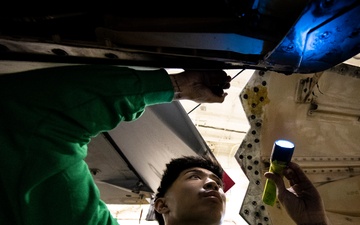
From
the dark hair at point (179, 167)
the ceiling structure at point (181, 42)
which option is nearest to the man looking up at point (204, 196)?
the dark hair at point (179, 167)

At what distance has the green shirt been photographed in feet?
2.21

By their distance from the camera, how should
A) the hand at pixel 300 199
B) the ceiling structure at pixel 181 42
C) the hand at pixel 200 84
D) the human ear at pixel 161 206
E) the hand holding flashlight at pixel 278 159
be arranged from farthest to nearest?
1. the human ear at pixel 161 206
2. the hand at pixel 300 199
3. the hand holding flashlight at pixel 278 159
4. the hand at pixel 200 84
5. the ceiling structure at pixel 181 42

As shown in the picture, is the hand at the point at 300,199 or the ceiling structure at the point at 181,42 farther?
the hand at the point at 300,199

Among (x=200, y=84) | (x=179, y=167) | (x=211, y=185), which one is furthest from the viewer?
(x=179, y=167)

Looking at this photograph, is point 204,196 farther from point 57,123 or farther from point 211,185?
point 57,123

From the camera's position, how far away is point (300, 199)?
126 cm

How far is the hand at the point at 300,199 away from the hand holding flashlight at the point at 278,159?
0.03 meters

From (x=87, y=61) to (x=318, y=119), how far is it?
1.24 m

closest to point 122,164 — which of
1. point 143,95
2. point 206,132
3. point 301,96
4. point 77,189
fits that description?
point 77,189

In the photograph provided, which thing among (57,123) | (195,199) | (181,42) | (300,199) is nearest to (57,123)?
(57,123)

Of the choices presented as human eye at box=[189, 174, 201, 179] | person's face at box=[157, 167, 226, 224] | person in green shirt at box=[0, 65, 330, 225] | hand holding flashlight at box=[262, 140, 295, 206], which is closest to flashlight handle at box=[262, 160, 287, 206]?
hand holding flashlight at box=[262, 140, 295, 206]

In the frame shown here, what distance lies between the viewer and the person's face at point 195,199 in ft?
3.73

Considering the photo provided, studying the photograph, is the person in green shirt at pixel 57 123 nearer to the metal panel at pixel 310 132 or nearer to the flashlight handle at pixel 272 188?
the flashlight handle at pixel 272 188

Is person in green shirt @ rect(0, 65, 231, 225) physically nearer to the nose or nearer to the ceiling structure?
the ceiling structure
